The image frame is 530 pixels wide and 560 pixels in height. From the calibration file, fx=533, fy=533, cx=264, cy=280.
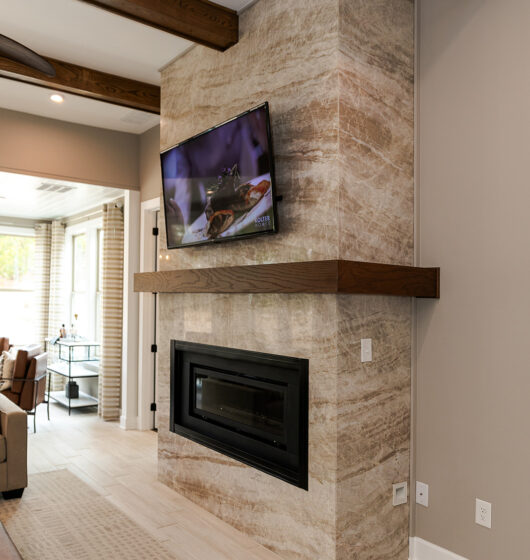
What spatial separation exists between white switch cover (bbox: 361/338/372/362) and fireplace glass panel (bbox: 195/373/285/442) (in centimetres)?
48

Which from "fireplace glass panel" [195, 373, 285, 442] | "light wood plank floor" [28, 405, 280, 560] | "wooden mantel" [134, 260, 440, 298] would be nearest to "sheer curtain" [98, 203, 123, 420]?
"light wood plank floor" [28, 405, 280, 560]

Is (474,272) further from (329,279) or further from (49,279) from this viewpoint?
(49,279)

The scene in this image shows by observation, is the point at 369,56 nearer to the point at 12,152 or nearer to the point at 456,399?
the point at 456,399

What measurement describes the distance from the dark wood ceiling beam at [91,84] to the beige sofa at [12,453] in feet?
7.45

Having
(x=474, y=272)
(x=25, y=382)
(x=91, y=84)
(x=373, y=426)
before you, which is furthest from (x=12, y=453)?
(x=474, y=272)

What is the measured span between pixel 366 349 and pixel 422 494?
2.67 feet

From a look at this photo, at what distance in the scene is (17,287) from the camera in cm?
786

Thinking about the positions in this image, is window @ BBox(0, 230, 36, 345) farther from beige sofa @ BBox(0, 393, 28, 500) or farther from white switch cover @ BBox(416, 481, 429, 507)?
white switch cover @ BBox(416, 481, 429, 507)

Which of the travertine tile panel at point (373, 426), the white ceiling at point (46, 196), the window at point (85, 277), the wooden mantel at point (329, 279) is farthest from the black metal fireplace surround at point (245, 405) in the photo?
the window at point (85, 277)

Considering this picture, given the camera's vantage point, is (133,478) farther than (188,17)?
Yes

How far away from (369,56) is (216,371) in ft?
6.38

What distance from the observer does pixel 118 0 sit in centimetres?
273

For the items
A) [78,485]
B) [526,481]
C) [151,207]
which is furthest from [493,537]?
[151,207]

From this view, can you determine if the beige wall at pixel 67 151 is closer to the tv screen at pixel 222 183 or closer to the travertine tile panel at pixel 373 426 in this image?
the tv screen at pixel 222 183
